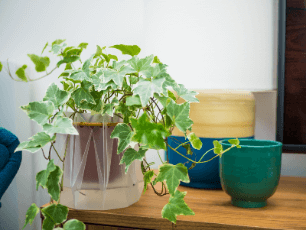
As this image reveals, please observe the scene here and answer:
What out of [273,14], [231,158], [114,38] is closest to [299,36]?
[273,14]

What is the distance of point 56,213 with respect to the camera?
1.46 ft

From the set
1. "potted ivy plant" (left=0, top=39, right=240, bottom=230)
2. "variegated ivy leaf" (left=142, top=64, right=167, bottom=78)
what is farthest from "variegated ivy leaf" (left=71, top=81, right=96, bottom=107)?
"variegated ivy leaf" (left=142, top=64, right=167, bottom=78)

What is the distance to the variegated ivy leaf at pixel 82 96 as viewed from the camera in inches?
18.6

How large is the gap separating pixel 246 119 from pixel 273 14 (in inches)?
13.7

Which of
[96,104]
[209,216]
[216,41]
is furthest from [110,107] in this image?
[216,41]

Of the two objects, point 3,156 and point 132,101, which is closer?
point 132,101

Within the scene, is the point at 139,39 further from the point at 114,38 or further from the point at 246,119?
the point at 246,119

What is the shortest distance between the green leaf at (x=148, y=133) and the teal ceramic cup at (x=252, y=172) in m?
0.17

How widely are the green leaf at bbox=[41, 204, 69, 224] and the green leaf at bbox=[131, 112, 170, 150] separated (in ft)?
0.58

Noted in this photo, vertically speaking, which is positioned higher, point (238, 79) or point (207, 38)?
point (207, 38)

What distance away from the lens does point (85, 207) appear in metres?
0.51

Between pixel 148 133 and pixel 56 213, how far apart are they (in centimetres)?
21

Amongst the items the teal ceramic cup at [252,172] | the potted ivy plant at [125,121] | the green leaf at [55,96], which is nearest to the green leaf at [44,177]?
the potted ivy plant at [125,121]

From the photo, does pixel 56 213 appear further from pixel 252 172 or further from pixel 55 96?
pixel 252 172
